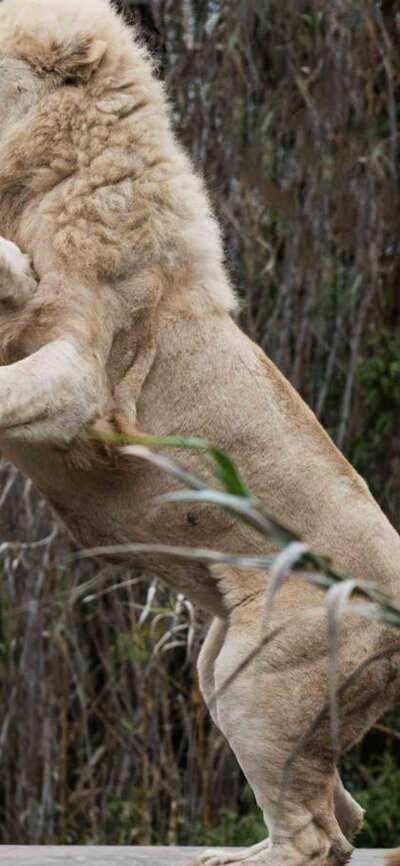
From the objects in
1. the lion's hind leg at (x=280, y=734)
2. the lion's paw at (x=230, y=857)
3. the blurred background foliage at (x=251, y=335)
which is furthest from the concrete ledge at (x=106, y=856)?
the blurred background foliage at (x=251, y=335)

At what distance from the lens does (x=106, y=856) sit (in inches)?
205

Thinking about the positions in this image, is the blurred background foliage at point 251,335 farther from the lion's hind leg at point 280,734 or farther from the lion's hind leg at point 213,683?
the lion's hind leg at point 280,734

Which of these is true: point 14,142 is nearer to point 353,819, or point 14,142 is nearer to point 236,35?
point 353,819

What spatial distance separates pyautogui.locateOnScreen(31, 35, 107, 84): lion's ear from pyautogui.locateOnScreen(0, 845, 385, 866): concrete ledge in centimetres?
233

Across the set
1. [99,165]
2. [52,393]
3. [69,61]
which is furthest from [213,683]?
[69,61]

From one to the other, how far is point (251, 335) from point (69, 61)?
10.4 feet

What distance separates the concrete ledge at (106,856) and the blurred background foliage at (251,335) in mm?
1914

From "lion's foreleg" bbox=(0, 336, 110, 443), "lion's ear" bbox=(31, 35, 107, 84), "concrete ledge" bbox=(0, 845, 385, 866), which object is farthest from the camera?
"concrete ledge" bbox=(0, 845, 385, 866)

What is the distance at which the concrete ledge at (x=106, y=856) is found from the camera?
16.3 ft

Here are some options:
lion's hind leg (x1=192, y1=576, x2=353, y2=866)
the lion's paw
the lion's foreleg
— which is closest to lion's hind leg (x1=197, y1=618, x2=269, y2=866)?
the lion's paw

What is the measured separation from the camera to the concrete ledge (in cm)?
497

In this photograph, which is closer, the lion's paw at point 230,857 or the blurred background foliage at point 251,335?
the lion's paw at point 230,857

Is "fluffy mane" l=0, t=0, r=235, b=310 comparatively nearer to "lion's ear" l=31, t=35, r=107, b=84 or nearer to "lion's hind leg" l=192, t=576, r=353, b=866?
"lion's ear" l=31, t=35, r=107, b=84

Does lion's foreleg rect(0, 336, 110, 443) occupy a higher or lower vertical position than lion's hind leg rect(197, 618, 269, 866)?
higher
